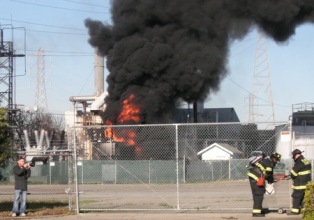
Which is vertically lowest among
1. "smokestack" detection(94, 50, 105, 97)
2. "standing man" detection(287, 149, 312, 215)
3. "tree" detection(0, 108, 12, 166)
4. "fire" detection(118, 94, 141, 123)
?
"standing man" detection(287, 149, 312, 215)

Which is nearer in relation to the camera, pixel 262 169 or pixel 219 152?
pixel 262 169

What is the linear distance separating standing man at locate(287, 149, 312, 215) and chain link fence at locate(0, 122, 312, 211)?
1.10m

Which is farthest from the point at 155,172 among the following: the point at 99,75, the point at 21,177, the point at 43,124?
the point at 43,124

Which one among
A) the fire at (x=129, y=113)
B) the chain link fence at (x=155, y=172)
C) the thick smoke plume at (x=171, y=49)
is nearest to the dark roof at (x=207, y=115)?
the thick smoke plume at (x=171, y=49)

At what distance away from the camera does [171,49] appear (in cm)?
5262

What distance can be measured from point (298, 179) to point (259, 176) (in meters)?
0.96

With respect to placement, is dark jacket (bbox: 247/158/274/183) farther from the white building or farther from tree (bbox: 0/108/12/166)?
the white building

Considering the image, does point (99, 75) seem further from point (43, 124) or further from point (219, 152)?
point (219, 152)

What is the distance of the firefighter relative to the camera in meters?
14.3

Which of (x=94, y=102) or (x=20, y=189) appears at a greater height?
(x=94, y=102)

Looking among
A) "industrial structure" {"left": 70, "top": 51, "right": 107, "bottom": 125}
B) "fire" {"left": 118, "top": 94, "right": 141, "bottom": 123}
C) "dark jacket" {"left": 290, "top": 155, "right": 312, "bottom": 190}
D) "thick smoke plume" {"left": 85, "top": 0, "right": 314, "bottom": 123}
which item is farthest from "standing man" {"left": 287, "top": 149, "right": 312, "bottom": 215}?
"industrial structure" {"left": 70, "top": 51, "right": 107, "bottom": 125}

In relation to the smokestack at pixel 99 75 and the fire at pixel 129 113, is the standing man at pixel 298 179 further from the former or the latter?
the smokestack at pixel 99 75

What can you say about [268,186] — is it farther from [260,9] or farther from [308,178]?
[260,9]

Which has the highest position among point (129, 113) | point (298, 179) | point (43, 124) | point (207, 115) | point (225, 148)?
point (207, 115)
